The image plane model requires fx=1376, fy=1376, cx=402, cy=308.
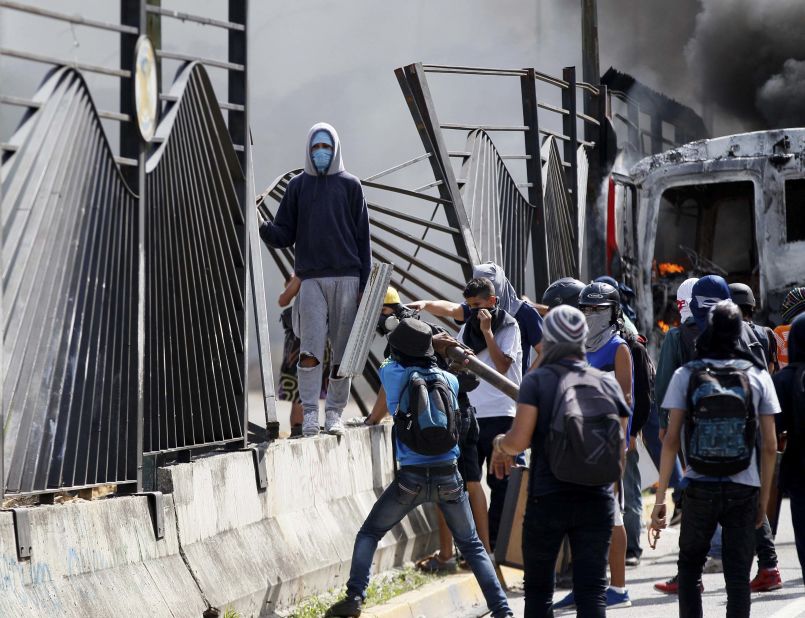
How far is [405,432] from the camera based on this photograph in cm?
614

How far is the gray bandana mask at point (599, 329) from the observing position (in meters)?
7.12

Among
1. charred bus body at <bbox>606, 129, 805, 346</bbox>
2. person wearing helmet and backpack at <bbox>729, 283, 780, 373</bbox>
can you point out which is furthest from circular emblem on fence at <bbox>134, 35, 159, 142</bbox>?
charred bus body at <bbox>606, 129, 805, 346</bbox>

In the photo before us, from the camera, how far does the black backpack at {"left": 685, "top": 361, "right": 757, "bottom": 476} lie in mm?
5348

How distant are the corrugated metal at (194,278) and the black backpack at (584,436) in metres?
1.84

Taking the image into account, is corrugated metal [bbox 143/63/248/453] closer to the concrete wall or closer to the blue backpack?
the concrete wall

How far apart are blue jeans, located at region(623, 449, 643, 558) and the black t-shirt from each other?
3.49 meters

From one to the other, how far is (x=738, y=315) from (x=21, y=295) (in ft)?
9.09

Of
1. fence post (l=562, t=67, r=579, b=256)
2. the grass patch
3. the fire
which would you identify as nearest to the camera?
the grass patch

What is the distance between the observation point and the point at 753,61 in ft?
81.9

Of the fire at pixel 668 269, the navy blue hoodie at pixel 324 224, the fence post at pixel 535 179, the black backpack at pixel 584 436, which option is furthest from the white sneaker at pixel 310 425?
the fire at pixel 668 269

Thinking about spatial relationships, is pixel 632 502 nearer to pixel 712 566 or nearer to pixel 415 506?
pixel 712 566

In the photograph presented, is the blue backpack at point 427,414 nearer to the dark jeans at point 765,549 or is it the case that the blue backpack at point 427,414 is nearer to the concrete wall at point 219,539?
the concrete wall at point 219,539

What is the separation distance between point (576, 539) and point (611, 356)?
207cm

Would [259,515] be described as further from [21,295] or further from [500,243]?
[500,243]
